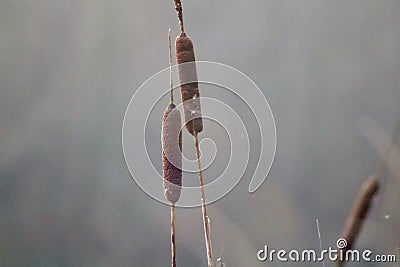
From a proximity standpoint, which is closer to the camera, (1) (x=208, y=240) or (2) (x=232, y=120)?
(1) (x=208, y=240)

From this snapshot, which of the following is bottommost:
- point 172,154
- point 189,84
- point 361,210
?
point 361,210

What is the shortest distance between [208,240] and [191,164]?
0.77 meters

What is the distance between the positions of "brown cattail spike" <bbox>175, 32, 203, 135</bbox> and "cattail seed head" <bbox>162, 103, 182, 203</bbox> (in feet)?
0.16

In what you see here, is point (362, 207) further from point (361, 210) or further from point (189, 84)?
point (189, 84)

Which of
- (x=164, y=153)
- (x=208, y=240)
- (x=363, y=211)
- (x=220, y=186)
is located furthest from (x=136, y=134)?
(x=363, y=211)

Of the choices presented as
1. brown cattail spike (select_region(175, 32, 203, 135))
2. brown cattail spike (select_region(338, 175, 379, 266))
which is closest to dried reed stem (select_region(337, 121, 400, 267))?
brown cattail spike (select_region(338, 175, 379, 266))

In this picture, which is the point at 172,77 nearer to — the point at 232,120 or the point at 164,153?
the point at 164,153

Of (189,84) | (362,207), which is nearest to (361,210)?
(362,207)

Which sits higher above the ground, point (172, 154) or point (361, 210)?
point (172, 154)

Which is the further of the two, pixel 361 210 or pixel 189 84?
pixel 189 84

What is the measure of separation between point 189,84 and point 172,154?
0.49ft

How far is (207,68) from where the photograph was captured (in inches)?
112

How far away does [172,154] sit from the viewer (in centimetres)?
108

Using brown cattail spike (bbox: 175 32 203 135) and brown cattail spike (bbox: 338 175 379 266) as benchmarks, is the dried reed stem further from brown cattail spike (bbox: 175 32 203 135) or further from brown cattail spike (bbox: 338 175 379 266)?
brown cattail spike (bbox: 175 32 203 135)
